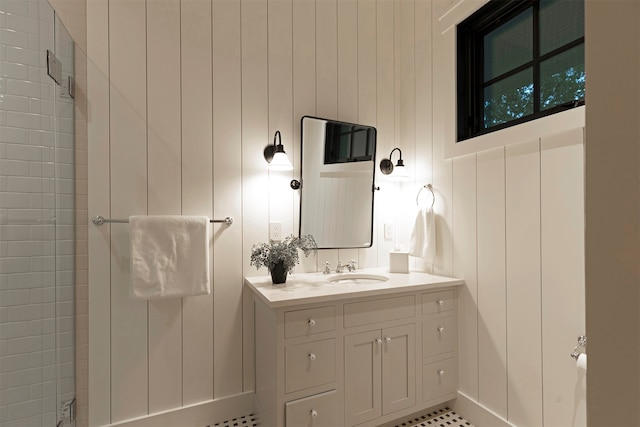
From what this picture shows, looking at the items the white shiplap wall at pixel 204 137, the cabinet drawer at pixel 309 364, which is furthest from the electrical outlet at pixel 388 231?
the cabinet drawer at pixel 309 364

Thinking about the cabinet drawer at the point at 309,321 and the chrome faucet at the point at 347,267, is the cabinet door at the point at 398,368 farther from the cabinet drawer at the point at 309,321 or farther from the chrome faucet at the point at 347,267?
the chrome faucet at the point at 347,267

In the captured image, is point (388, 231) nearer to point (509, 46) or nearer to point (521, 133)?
point (521, 133)

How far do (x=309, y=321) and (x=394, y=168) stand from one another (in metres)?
1.25

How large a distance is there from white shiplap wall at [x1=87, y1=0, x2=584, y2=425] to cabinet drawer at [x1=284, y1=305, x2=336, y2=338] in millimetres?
550

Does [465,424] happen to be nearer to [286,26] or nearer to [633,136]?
[633,136]

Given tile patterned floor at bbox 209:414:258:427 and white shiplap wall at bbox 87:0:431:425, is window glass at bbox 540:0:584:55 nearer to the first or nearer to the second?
white shiplap wall at bbox 87:0:431:425

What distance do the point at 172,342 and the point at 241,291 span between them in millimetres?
444

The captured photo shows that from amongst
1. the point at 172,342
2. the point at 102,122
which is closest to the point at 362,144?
the point at 102,122

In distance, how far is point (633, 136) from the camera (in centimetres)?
25

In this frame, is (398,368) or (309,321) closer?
(309,321)

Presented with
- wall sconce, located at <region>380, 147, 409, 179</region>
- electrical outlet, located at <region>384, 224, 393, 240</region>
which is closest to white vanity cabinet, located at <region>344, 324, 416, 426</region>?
electrical outlet, located at <region>384, 224, 393, 240</region>

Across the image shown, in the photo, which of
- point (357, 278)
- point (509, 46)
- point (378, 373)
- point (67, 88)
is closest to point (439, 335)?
point (378, 373)

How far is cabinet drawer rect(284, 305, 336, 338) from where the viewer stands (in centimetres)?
142

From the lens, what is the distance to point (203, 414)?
5.71 ft
